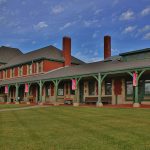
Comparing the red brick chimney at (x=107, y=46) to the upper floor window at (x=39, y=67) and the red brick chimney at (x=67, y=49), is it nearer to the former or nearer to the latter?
the red brick chimney at (x=67, y=49)

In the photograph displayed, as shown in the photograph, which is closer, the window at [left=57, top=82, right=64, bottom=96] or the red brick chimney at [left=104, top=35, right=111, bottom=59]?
the window at [left=57, top=82, right=64, bottom=96]

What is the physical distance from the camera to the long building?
25.4m

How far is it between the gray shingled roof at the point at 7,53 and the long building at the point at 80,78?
491 mm

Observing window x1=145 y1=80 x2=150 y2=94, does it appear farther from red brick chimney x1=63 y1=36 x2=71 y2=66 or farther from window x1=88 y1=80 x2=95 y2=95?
red brick chimney x1=63 y1=36 x2=71 y2=66

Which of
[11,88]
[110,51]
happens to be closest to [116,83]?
[110,51]

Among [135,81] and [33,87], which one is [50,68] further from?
[135,81]

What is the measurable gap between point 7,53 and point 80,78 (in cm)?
3385

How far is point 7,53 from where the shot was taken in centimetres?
5881

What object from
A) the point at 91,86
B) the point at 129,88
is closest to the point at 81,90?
the point at 91,86

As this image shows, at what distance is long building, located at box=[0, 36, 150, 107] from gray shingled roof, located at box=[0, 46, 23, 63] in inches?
19.3

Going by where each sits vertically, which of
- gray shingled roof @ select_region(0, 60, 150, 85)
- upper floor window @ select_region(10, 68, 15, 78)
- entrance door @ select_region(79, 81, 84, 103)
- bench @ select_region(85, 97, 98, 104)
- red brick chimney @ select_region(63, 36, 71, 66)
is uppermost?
red brick chimney @ select_region(63, 36, 71, 66)


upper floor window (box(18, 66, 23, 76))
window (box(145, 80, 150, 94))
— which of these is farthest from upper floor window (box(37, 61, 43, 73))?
window (box(145, 80, 150, 94))

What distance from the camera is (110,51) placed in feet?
137

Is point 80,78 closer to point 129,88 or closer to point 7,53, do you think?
point 129,88
